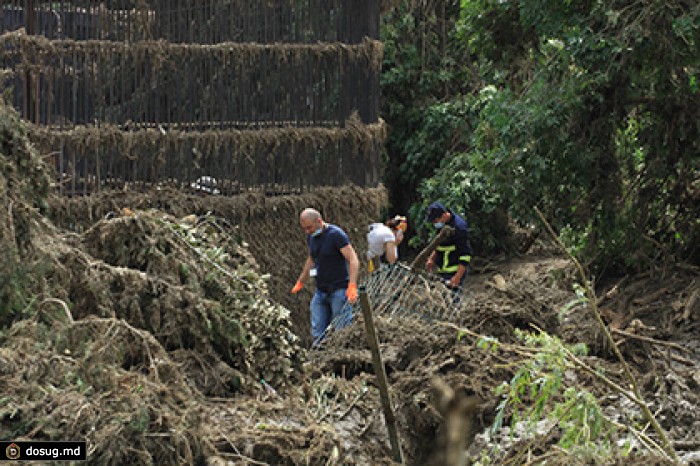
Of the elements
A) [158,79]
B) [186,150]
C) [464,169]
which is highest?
[158,79]

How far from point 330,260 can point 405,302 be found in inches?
41.8

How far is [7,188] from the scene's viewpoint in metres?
8.02

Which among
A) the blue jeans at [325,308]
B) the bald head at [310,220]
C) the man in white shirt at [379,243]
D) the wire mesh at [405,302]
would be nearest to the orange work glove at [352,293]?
the wire mesh at [405,302]

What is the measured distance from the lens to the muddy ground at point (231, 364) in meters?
6.60

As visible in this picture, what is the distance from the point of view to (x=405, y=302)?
38.5 feet

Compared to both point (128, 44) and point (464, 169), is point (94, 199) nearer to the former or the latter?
point (128, 44)

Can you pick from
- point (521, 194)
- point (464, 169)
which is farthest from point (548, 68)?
point (464, 169)

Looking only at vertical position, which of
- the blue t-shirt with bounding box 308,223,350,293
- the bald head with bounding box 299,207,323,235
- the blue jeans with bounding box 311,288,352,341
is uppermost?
the bald head with bounding box 299,207,323,235

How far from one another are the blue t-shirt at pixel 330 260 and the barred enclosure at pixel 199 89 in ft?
5.42

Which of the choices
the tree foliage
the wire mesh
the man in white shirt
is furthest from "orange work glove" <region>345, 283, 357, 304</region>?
the tree foliage

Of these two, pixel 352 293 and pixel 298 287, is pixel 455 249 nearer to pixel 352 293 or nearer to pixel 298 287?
pixel 298 287

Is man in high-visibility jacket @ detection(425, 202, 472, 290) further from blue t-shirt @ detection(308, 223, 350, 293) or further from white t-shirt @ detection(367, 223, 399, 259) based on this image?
blue t-shirt @ detection(308, 223, 350, 293)

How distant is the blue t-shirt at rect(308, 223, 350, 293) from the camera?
1228 cm

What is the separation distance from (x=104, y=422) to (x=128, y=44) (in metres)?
7.14
